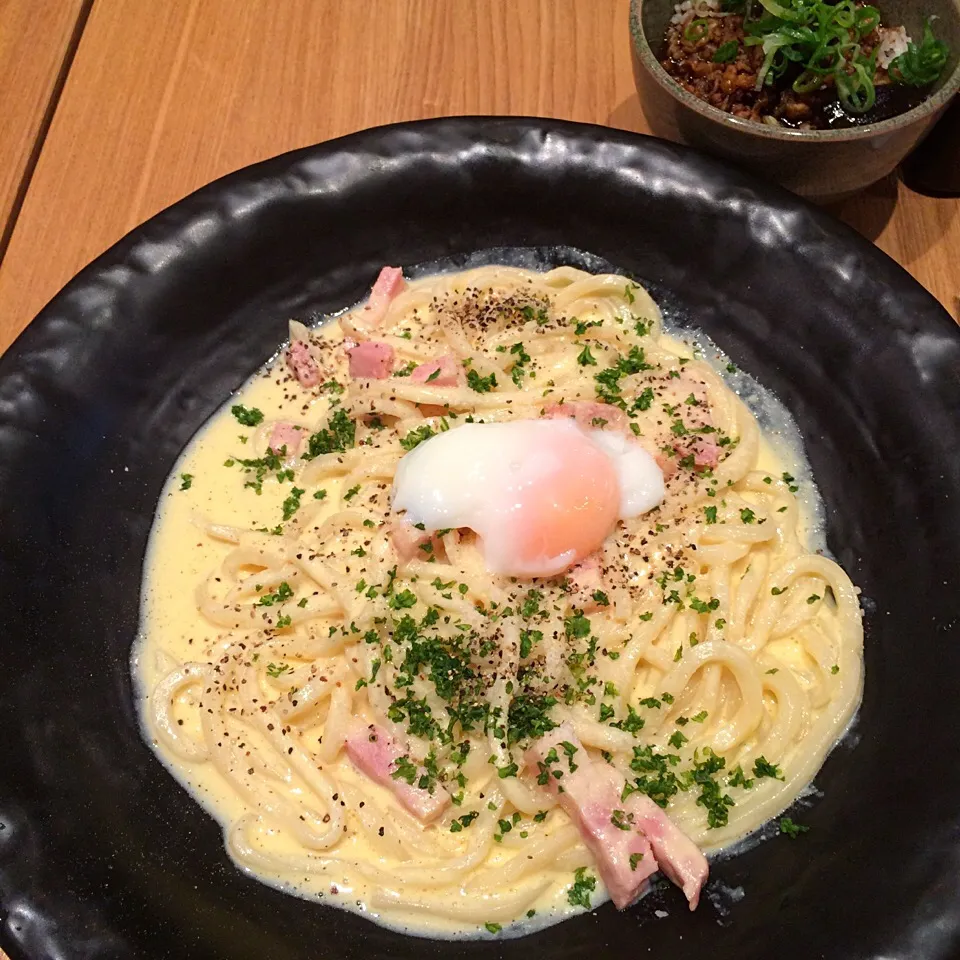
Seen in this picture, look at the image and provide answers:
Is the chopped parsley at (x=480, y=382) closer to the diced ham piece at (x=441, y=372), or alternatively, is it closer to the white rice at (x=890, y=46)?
the diced ham piece at (x=441, y=372)

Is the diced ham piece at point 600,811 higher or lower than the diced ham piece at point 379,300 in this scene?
lower

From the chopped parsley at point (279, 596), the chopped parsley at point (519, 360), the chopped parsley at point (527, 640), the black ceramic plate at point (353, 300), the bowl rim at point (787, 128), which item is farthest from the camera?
the chopped parsley at point (519, 360)

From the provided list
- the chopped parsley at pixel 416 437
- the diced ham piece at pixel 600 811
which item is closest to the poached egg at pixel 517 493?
the chopped parsley at pixel 416 437

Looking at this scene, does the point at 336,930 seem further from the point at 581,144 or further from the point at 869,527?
the point at 581,144

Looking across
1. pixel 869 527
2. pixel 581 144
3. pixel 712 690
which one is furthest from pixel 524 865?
pixel 581 144

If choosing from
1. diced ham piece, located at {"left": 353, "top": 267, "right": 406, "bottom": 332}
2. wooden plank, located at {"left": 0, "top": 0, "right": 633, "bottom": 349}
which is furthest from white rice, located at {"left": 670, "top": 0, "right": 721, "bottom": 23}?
diced ham piece, located at {"left": 353, "top": 267, "right": 406, "bottom": 332}

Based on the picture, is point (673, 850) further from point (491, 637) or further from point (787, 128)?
point (787, 128)

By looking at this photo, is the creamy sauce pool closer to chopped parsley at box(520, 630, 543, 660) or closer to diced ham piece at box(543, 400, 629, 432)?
diced ham piece at box(543, 400, 629, 432)

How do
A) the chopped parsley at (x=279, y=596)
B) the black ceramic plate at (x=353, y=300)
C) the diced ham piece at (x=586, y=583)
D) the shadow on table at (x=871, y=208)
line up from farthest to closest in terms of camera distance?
1. the shadow on table at (x=871, y=208)
2. the chopped parsley at (x=279, y=596)
3. the diced ham piece at (x=586, y=583)
4. the black ceramic plate at (x=353, y=300)
